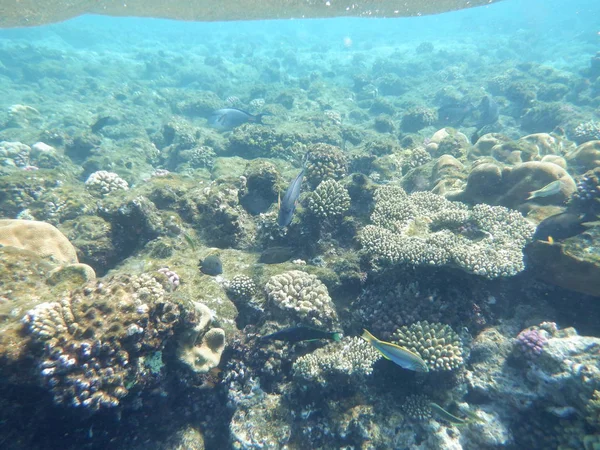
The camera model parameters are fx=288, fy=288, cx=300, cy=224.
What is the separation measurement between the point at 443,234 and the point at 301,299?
276 centimetres

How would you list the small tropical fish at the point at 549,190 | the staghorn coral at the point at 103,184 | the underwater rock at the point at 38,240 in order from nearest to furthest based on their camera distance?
the underwater rock at the point at 38,240
the small tropical fish at the point at 549,190
the staghorn coral at the point at 103,184

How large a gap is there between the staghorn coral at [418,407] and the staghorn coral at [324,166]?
5.07m

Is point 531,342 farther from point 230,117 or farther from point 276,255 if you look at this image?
point 230,117

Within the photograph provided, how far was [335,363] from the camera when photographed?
14.0ft

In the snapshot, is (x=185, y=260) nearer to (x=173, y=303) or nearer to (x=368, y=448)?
(x=173, y=303)

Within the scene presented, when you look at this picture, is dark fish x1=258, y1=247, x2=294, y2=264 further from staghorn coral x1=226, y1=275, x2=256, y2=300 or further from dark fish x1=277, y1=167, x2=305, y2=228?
dark fish x1=277, y1=167, x2=305, y2=228

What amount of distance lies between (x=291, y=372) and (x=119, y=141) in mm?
15997

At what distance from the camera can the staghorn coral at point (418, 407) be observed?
13.8 feet

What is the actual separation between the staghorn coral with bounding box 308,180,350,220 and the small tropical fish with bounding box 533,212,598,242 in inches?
138

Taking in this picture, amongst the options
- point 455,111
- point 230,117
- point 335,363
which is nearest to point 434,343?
point 335,363

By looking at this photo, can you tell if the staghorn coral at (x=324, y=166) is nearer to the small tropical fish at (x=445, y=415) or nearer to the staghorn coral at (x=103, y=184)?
the small tropical fish at (x=445, y=415)

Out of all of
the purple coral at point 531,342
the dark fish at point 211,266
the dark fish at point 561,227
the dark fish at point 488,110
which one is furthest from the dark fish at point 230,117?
the dark fish at point 488,110

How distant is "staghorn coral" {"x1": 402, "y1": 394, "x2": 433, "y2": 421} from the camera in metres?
4.21

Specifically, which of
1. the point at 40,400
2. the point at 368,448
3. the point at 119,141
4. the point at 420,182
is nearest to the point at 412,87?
the point at 420,182
